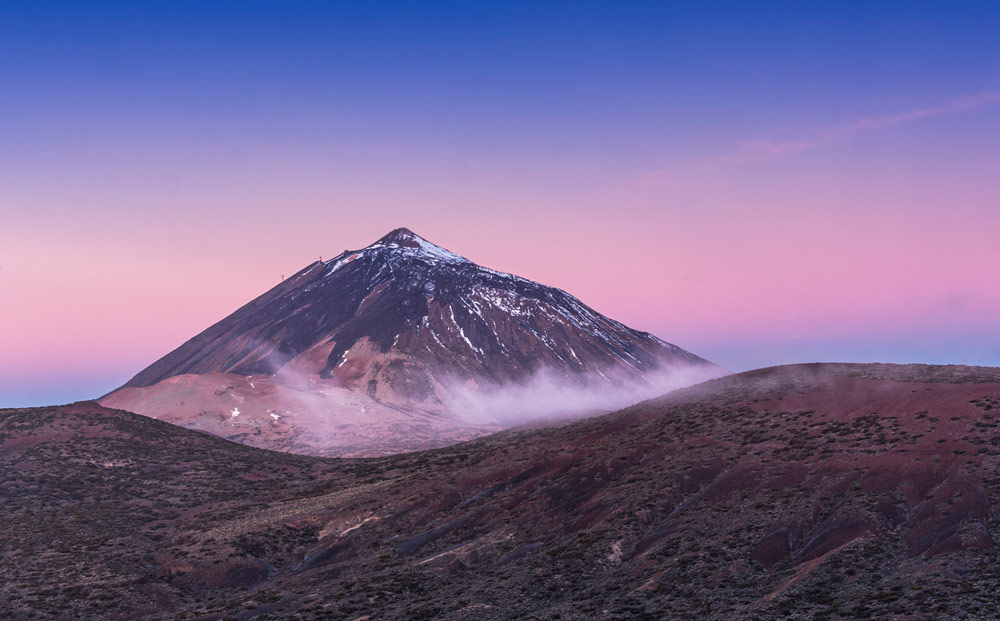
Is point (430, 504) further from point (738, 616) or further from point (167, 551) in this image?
point (738, 616)

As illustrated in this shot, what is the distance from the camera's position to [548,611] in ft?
117

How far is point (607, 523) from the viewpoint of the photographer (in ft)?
153

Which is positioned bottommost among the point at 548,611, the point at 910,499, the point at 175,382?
the point at 548,611

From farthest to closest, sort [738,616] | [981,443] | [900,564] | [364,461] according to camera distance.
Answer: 1. [364,461]
2. [981,443]
3. [900,564]
4. [738,616]

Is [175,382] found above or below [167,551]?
above

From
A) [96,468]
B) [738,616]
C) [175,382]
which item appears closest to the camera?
[738,616]

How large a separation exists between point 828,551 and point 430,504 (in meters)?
30.9

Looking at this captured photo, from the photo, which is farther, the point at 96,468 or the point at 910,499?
the point at 96,468

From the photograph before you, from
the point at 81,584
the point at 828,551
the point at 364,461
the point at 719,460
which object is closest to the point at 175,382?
the point at 364,461

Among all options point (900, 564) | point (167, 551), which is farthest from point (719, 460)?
point (167, 551)

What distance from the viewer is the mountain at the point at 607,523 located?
115 feet

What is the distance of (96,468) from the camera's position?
7688 cm

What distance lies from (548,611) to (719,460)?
819 inches

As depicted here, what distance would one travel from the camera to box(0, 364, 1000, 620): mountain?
3500 cm
